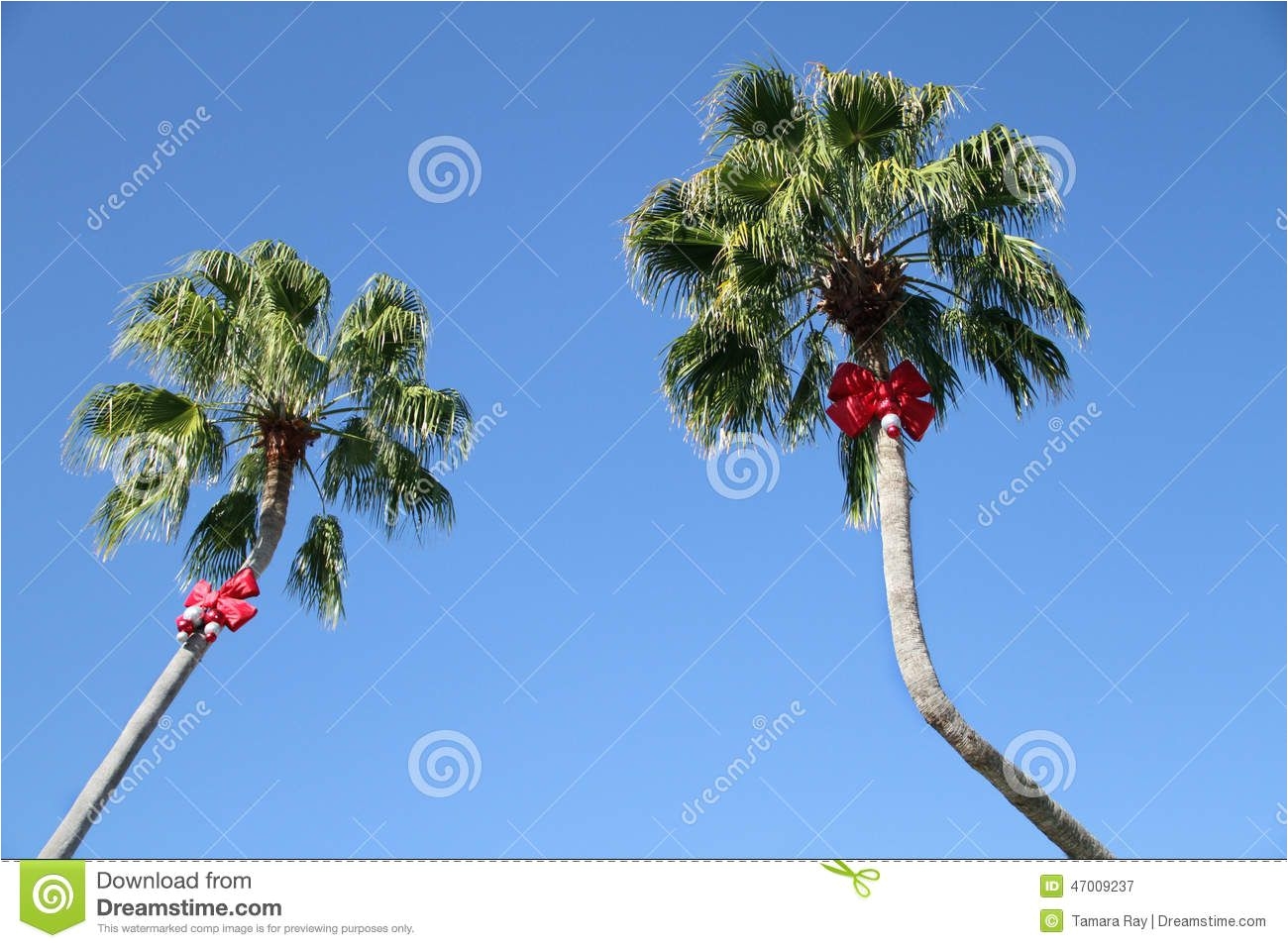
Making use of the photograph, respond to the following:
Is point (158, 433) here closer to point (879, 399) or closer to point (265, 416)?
point (265, 416)

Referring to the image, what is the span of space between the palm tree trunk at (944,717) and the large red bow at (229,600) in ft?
17.9

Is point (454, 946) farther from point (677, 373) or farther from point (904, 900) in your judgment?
point (677, 373)

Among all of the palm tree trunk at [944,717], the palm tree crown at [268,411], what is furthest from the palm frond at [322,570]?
the palm tree trunk at [944,717]

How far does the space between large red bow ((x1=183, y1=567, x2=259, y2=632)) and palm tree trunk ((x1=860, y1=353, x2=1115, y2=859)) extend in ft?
17.9

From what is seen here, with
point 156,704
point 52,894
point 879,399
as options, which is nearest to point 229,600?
point 156,704

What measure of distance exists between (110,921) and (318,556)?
5996mm

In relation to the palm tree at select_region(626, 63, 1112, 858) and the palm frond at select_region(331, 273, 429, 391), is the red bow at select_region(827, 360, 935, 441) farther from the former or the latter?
the palm frond at select_region(331, 273, 429, 391)

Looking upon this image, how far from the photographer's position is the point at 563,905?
8.75 meters

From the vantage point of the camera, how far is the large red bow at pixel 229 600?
40.3 ft

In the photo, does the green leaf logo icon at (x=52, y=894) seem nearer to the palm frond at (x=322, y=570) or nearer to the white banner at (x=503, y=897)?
the white banner at (x=503, y=897)

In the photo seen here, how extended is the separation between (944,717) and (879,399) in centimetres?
292

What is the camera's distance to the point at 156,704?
11.9m

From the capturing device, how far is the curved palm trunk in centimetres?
1105

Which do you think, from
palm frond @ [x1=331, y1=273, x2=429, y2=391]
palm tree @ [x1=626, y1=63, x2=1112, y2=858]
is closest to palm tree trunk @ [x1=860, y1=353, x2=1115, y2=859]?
palm tree @ [x1=626, y1=63, x2=1112, y2=858]
